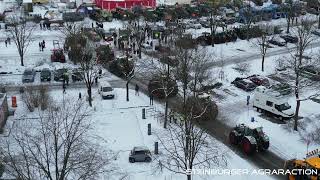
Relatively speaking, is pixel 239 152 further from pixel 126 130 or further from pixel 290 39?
pixel 290 39

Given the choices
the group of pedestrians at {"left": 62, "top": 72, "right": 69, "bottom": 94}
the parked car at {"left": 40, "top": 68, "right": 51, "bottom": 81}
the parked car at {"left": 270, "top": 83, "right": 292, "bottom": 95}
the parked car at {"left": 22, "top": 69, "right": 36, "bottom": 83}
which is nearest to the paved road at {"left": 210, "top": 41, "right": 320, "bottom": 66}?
the parked car at {"left": 270, "top": 83, "right": 292, "bottom": 95}

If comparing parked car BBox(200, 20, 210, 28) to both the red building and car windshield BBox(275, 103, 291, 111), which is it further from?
car windshield BBox(275, 103, 291, 111)

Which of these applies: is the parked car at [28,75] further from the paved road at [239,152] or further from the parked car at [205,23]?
the parked car at [205,23]

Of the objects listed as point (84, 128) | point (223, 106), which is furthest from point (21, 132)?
point (223, 106)

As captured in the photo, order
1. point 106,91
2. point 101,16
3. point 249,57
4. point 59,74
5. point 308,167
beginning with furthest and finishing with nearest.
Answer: point 101,16 → point 249,57 → point 59,74 → point 106,91 → point 308,167

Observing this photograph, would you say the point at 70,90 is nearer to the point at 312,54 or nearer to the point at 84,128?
the point at 84,128

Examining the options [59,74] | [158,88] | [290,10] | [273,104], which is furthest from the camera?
[290,10]

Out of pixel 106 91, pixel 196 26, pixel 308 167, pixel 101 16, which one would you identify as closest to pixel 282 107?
pixel 308 167
